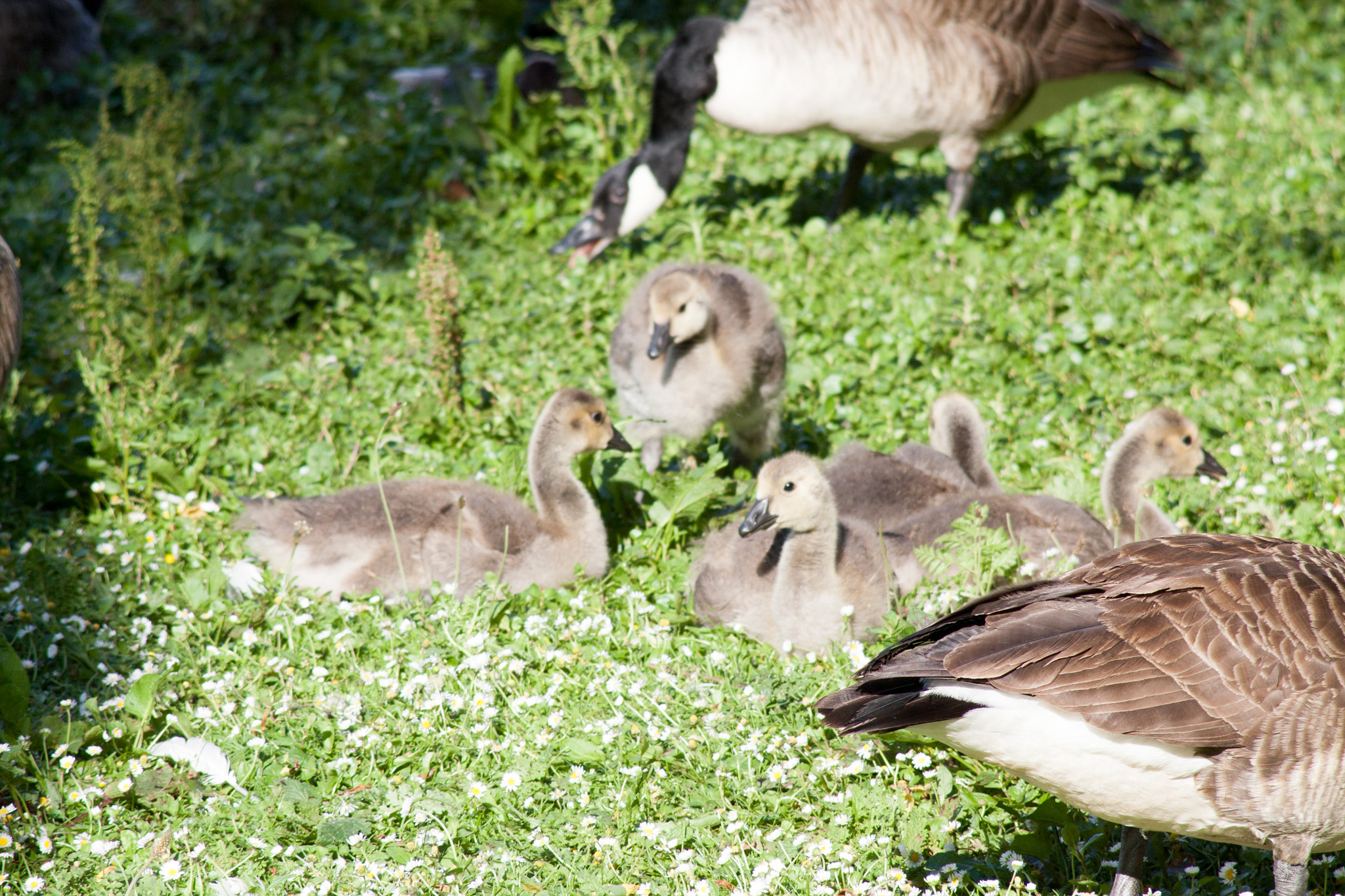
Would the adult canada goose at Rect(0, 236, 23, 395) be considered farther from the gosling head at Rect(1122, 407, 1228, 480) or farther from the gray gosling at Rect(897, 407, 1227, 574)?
the gosling head at Rect(1122, 407, 1228, 480)

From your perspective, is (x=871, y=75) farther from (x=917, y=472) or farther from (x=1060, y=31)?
(x=917, y=472)

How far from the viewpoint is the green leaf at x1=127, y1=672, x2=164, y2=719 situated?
396 cm

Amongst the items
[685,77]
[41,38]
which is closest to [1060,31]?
[685,77]

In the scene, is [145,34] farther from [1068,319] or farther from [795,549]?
[795,549]

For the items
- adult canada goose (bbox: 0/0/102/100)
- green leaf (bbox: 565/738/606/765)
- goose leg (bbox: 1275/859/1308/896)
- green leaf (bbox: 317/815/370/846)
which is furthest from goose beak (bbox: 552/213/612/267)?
adult canada goose (bbox: 0/0/102/100)

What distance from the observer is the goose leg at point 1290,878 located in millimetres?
3051

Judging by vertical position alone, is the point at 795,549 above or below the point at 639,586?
above

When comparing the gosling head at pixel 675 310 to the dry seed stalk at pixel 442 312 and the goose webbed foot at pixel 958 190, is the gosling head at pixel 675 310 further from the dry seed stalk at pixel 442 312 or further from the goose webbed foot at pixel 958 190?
the goose webbed foot at pixel 958 190

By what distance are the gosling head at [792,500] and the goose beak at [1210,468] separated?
1.70m

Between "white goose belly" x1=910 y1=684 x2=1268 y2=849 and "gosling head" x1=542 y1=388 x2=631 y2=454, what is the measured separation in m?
2.37

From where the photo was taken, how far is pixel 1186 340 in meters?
6.38

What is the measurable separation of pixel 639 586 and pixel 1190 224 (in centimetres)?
477

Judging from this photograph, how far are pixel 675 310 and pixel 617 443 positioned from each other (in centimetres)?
65

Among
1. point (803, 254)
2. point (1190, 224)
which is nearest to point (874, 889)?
point (803, 254)
